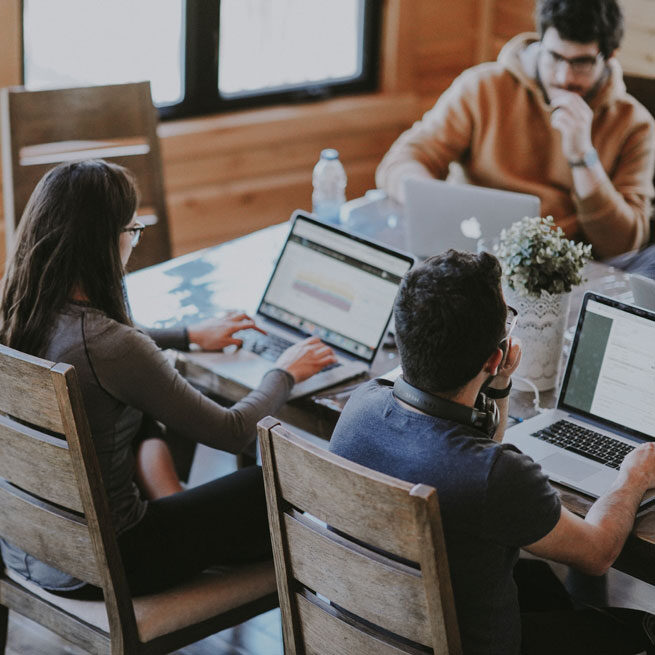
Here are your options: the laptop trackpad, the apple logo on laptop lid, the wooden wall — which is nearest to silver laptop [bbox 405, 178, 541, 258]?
the apple logo on laptop lid

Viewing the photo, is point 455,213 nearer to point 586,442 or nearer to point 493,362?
point 586,442

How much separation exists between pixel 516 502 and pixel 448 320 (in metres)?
0.26

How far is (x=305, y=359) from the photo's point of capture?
203 centimetres

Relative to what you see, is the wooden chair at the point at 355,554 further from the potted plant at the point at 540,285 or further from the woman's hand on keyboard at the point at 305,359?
the potted plant at the point at 540,285

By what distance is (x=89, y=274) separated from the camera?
5.81ft

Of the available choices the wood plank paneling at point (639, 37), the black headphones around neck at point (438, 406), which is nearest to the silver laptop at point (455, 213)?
the black headphones around neck at point (438, 406)

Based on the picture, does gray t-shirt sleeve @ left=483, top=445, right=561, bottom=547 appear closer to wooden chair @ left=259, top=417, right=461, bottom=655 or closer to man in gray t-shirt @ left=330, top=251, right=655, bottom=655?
man in gray t-shirt @ left=330, top=251, right=655, bottom=655

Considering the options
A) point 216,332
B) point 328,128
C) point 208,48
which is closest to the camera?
point 216,332

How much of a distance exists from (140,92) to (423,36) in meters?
2.00

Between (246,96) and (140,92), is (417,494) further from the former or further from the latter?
(246,96)

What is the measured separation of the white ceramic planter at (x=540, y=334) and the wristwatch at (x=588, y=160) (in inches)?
32.8

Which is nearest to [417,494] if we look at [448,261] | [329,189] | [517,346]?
[448,261]

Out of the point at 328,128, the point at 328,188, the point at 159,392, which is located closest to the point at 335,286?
the point at 159,392

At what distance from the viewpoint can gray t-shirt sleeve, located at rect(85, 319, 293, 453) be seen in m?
1.73
